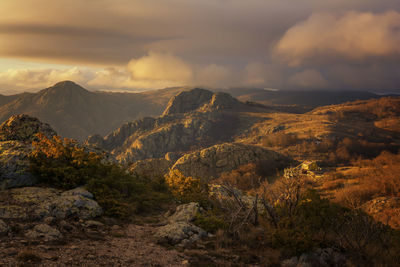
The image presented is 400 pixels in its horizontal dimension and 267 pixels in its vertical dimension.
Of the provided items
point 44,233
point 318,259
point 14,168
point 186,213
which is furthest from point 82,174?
point 318,259

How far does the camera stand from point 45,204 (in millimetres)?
13047

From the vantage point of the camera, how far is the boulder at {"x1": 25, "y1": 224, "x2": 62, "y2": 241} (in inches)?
407

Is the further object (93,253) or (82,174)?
(82,174)

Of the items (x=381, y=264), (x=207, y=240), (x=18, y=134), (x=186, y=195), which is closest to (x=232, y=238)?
(x=207, y=240)

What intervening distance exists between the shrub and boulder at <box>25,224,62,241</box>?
3970 millimetres

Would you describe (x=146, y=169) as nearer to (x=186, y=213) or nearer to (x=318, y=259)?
(x=186, y=213)

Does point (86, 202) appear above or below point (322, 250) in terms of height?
above

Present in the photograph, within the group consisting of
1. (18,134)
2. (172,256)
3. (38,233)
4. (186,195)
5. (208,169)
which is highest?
(18,134)

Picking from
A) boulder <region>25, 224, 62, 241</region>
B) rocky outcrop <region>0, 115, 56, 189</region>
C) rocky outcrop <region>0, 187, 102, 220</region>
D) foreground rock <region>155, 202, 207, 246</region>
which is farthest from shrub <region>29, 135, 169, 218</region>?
boulder <region>25, 224, 62, 241</region>

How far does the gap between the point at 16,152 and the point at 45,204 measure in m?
5.56

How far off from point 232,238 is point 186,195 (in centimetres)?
1032

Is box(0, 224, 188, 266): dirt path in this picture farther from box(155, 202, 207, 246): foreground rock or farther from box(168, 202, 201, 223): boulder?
box(168, 202, 201, 223): boulder

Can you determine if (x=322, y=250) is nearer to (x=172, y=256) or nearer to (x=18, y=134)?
(x=172, y=256)

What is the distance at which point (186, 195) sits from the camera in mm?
22734
